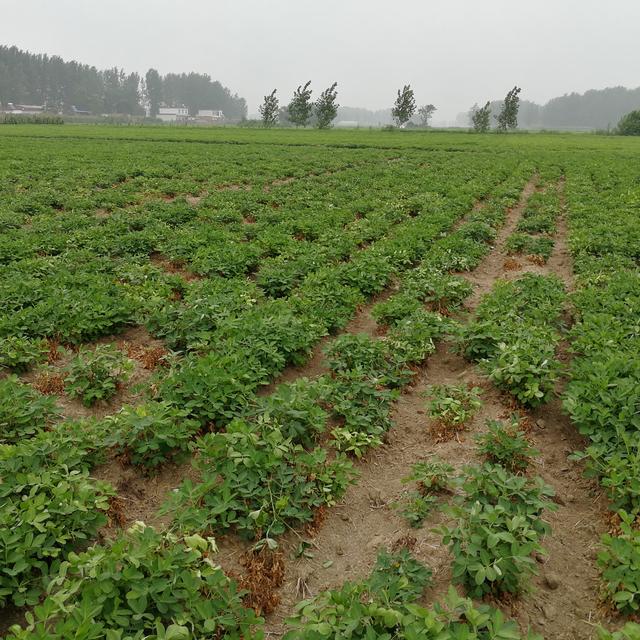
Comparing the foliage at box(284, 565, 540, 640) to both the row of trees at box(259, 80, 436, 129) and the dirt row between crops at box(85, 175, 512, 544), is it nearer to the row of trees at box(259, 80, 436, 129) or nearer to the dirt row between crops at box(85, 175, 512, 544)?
the dirt row between crops at box(85, 175, 512, 544)

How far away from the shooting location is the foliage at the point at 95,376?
5.77 m

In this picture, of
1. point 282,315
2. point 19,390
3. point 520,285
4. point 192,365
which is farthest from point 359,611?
point 520,285

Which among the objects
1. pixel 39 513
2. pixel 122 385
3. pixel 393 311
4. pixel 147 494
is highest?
pixel 393 311

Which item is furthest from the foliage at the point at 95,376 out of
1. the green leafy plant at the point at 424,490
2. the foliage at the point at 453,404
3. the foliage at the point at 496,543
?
the foliage at the point at 496,543

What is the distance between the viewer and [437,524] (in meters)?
4.15

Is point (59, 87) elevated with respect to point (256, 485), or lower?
elevated

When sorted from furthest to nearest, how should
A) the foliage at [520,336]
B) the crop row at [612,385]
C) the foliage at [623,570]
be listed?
the foliage at [520,336] < the crop row at [612,385] < the foliage at [623,570]

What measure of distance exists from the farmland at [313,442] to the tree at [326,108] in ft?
252

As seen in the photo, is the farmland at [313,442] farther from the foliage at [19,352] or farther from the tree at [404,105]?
the tree at [404,105]

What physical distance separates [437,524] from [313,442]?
1.56 meters

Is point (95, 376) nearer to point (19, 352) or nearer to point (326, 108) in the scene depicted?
point (19, 352)

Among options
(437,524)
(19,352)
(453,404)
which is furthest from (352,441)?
(19,352)

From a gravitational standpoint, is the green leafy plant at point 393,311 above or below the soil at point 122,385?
above

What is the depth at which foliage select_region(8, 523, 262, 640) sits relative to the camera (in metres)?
2.86
